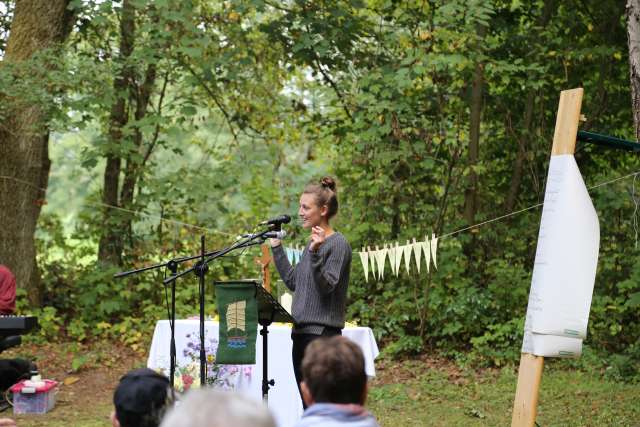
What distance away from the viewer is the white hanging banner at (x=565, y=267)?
14.5 ft

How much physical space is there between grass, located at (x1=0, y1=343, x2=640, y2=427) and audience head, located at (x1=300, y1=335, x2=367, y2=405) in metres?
4.26

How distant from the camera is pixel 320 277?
4543 millimetres

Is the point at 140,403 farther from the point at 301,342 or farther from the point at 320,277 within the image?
the point at 301,342

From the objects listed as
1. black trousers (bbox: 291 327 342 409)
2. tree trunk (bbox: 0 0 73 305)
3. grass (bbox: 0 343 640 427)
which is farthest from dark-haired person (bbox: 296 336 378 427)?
tree trunk (bbox: 0 0 73 305)

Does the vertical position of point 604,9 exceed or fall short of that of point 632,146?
it exceeds it

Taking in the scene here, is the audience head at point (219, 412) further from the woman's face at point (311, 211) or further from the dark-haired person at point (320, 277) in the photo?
the woman's face at point (311, 211)

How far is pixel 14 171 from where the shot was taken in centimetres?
937

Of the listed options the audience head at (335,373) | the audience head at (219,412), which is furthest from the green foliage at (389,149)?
the audience head at (219,412)

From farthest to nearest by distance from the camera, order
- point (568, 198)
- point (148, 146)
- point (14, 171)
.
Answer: point (148, 146)
point (14, 171)
point (568, 198)

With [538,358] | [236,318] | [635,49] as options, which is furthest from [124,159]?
[538,358]

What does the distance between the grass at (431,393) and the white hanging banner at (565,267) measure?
7.91ft

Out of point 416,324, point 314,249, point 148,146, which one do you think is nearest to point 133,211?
point 148,146

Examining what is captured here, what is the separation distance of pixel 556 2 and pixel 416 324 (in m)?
4.12

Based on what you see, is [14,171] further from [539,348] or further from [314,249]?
[539,348]
